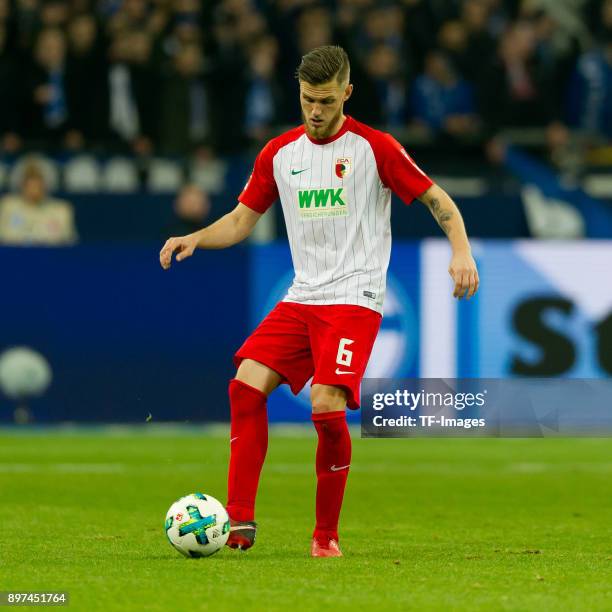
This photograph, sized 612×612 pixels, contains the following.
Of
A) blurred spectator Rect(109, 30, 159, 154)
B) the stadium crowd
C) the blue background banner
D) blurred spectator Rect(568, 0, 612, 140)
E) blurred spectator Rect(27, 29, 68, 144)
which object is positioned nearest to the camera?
the blue background banner

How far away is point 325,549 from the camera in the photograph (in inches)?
285

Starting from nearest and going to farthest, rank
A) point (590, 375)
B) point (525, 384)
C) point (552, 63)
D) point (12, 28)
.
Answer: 1. point (525, 384)
2. point (590, 375)
3. point (12, 28)
4. point (552, 63)

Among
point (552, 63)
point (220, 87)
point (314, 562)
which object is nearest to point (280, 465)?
point (314, 562)

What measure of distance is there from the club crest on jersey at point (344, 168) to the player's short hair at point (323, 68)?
37cm

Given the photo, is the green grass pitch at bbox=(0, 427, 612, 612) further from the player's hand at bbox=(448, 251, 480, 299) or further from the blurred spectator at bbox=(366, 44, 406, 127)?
the blurred spectator at bbox=(366, 44, 406, 127)

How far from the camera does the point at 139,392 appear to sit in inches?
545

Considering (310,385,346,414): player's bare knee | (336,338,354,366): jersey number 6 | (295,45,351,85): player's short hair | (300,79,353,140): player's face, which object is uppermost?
(295,45,351,85): player's short hair

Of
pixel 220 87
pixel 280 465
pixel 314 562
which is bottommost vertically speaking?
pixel 280 465

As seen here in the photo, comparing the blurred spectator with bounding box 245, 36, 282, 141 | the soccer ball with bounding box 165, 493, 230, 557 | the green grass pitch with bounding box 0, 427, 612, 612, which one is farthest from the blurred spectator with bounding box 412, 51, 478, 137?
the soccer ball with bounding box 165, 493, 230, 557

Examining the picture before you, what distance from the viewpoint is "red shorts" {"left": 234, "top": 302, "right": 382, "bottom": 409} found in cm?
716

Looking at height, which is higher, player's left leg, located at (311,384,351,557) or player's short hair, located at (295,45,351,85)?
player's short hair, located at (295,45,351,85)

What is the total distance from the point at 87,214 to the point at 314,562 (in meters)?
9.93

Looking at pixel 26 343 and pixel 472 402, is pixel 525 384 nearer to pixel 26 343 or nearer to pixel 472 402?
pixel 472 402

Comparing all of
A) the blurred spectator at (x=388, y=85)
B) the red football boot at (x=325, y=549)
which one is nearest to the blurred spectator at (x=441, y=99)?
the blurred spectator at (x=388, y=85)
